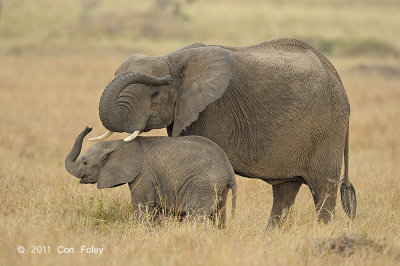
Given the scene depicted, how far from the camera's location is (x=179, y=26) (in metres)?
35.5

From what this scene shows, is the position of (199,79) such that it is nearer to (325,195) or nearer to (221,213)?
(221,213)

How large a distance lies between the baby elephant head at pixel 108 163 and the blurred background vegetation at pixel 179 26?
69.1 ft

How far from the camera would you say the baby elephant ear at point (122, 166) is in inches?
227

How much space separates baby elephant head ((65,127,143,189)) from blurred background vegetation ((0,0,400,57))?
21055mm

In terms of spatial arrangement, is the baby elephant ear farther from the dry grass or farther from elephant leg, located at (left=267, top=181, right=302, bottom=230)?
elephant leg, located at (left=267, top=181, right=302, bottom=230)

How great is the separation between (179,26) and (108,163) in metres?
30.1

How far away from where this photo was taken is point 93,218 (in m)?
6.05

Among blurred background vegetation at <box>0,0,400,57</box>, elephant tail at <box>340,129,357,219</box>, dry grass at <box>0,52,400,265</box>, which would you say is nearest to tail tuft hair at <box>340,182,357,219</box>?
elephant tail at <box>340,129,357,219</box>

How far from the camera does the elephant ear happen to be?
19.2ft

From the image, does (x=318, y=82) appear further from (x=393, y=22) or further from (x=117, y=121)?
(x=393, y=22)

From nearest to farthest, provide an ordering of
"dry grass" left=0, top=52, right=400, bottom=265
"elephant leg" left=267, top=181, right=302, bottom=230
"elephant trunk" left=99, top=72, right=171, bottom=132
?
1. "dry grass" left=0, top=52, right=400, bottom=265
2. "elephant trunk" left=99, top=72, right=171, bottom=132
3. "elephant leg" left=267, top=181, right=302, bottom=230

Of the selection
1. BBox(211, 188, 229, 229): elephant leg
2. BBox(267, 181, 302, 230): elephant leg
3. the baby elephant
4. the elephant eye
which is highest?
the elephant eye

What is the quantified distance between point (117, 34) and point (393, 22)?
15.3m

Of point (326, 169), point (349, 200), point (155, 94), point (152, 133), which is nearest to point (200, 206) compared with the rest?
point (155, 94)
